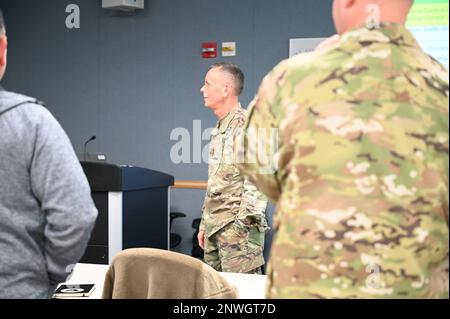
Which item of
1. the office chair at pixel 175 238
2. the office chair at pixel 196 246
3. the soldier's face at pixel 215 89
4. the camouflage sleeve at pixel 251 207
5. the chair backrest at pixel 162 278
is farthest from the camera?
the office chair at pixel 175 238

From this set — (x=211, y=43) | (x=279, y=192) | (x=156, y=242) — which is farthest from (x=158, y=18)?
(x=279, y=192)

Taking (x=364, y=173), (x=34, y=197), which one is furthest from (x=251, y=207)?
(x=364, y=173)

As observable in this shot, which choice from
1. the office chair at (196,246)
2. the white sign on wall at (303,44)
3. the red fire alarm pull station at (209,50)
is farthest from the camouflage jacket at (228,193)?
the red fire alarm pull station at (209,50)

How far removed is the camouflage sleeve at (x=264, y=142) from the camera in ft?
4.26

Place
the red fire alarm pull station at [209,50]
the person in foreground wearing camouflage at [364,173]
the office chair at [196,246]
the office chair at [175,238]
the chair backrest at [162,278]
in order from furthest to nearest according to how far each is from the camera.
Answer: the red fire alarm pull station at [209,50], the office chair at [175,238], the office chair at [196,246], the chair backrest at [162,278], the person in foreground wearing camouflage at [364,173]

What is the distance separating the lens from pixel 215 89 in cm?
353

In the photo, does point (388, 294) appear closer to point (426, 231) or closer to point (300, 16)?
point (426, 231)

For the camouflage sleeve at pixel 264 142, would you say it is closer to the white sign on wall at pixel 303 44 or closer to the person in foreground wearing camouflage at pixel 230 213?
the person in foreground wearing camouflage at pixel 230 213

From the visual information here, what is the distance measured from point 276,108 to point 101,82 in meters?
5.19

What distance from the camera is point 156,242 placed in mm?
4090

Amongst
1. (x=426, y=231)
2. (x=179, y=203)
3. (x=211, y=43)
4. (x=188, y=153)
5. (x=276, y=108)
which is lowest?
(x=179, y=203)

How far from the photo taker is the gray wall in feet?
18.1

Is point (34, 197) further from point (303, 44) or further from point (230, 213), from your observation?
point (303, 44)

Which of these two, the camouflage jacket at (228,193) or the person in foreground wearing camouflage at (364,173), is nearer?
the person in foreground wearing camouflage at (364,173)
